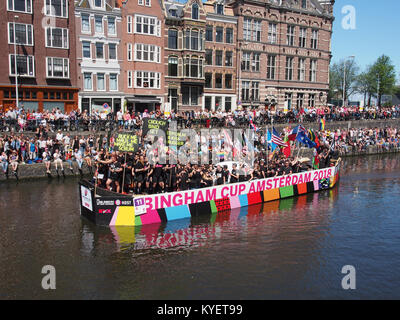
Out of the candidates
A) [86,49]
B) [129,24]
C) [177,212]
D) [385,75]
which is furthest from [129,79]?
[385,75]

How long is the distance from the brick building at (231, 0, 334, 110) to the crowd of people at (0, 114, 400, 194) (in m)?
12.4

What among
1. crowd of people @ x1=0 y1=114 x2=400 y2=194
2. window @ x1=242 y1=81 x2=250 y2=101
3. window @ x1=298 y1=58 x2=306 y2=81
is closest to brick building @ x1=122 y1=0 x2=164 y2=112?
window @ x1=242 y1=81 x2=250 y2=101

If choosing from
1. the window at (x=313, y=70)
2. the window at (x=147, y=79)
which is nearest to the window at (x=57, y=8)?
Answer: the window at (x=147, y=79)

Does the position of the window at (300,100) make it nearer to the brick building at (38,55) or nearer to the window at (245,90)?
the window at (245,90)

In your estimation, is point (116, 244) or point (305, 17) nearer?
point (116, 244)

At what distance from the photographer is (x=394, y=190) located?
75.9 feet

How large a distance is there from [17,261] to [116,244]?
3.11 meters

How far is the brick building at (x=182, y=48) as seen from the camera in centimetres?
4134

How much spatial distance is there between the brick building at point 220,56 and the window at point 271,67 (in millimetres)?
5239

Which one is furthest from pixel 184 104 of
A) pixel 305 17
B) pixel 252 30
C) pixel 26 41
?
pixel 305 17

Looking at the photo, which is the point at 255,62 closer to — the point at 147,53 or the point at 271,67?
the point at 271,67

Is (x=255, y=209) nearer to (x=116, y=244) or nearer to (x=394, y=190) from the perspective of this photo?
(x=116, y=244)

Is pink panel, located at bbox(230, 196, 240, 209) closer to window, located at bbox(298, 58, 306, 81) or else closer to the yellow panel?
the yellow panel
